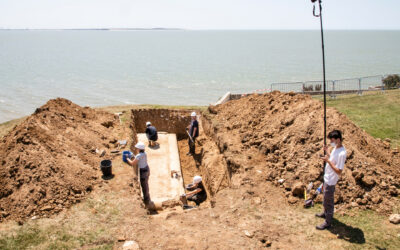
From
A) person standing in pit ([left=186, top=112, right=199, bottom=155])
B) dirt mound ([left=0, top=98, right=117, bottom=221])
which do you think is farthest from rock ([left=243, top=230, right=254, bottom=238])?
person standing in pit ([left=186, top=112, right=199, bottom=155])

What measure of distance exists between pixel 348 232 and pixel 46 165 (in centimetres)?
794

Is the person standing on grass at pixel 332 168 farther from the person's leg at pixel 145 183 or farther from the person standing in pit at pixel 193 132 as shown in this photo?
the person standing in pit at pixel 193 132

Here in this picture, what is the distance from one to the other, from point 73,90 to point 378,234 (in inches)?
1807

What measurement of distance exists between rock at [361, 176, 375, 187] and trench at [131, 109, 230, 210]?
14.0 ft

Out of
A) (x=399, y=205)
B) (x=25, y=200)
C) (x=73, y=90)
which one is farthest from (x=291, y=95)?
(x=73, y=90)

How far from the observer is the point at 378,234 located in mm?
7230

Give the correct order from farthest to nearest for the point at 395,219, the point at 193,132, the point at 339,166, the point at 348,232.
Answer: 1. the point at 193,132
2. the point at 395,219
3. the point at 348,232
4. the point at 339,166

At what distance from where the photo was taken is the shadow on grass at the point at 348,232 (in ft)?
23.2

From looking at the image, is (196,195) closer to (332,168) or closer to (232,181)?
(232,181)

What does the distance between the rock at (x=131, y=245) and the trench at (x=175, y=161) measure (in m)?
3.37

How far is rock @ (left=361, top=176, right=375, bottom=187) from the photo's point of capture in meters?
8.48

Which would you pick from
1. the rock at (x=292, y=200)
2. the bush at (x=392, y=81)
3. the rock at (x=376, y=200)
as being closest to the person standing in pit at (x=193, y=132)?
the rock at (x=292, y=200)

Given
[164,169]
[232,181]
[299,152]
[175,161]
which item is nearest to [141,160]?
[232,181]

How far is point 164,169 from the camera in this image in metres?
13.4
